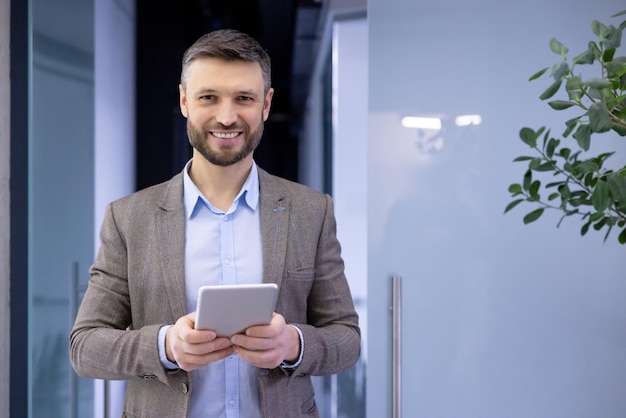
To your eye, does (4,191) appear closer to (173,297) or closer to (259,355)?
(173,297)

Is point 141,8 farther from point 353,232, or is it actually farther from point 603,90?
point 603,90

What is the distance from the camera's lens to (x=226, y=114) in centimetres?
153

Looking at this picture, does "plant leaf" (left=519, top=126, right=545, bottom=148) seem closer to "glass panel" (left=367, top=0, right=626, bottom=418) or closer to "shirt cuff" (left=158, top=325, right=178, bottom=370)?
"glass panel" (left=367, top=0, right=626, bottom=418)

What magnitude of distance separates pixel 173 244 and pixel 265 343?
1.15 feet

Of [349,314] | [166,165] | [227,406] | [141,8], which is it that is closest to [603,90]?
[349,314]

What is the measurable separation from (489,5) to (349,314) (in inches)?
63.9

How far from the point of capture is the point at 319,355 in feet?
4.98

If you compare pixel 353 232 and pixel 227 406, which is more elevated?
pixel 353 232

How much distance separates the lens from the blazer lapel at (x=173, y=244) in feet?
5.09

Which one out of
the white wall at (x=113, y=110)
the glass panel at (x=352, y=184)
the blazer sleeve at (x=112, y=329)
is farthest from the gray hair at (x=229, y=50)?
the white wall at (x=113, y=110)

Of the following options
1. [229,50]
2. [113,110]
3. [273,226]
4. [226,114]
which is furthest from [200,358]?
[113,110]

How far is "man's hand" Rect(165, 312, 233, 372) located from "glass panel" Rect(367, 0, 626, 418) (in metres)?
1.45

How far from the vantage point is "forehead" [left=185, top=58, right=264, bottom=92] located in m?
1.54

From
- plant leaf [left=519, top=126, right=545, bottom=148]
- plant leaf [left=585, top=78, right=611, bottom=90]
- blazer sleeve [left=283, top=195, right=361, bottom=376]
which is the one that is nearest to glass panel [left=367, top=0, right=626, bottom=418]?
plant leaf [left=519, top=126, right=545, bottom=148]
